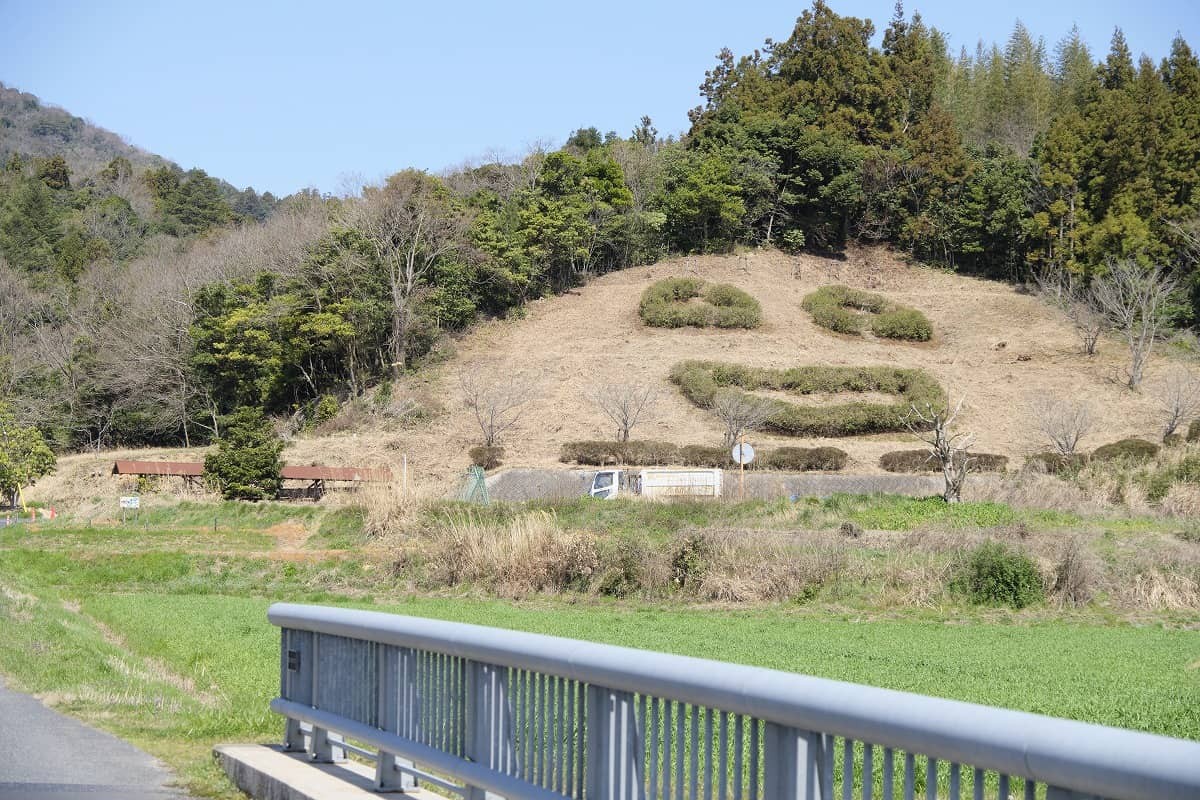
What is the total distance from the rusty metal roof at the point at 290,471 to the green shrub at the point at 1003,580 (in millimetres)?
22610

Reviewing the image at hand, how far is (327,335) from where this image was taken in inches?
2203

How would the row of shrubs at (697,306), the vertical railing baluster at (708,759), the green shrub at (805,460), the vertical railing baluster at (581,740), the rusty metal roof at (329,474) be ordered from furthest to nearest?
1. the row of shrubs at (697,306)
2. the green shrub at (805,460)
3. the rusty metal roof at (329,474)
4. the vertical railing baluster at (581,740)
5. the vertical railing baluster at (708,759)

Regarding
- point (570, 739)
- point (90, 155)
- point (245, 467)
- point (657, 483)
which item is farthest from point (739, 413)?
point (90, 155)

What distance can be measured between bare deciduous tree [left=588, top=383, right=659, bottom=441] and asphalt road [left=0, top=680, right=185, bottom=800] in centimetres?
3802

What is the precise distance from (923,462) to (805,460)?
13.1ft

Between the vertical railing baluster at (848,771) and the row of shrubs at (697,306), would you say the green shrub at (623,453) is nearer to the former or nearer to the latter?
the row of shrubs at (697,306)

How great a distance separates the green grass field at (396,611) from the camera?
10188 millimetres

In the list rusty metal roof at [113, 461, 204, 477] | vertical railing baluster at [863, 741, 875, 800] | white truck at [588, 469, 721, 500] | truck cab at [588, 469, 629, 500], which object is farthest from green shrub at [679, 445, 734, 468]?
vertical railing baluster at [863, 741, 875, 800]

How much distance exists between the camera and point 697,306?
63.3 m

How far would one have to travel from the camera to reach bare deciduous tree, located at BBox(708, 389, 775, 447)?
4512 centimetres

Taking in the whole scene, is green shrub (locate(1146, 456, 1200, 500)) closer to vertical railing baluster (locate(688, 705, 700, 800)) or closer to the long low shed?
the long low shed

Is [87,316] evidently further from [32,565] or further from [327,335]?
[32,565]

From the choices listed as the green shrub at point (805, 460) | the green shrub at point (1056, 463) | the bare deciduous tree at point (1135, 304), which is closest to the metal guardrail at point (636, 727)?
the green shrub at point (1056, 463)

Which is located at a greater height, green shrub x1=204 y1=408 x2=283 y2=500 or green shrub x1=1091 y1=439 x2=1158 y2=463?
green shrub x1=1091 y1=439 x2=1158 y2=463
